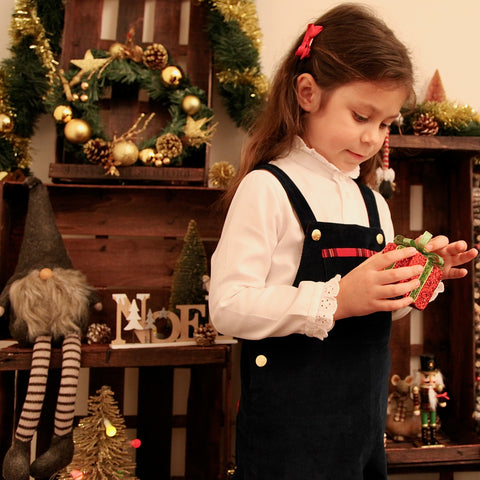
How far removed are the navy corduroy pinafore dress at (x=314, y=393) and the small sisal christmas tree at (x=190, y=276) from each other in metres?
0.47

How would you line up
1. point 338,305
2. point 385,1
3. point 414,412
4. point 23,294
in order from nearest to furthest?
point 338,305, point 23,294, point 414,412, point 385,1

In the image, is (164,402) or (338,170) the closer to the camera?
(338,170)

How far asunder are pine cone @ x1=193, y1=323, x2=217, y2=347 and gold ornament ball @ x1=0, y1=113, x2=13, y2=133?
0.77 meters

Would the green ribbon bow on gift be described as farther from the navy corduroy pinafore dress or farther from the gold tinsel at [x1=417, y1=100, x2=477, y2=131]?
the gold tinsel at [x1=417, y1=100, x2=477, y2=131]

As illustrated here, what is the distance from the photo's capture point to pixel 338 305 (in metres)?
0.72

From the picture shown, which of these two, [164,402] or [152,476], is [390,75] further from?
[152,476]

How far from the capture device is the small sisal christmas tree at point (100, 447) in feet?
3.67

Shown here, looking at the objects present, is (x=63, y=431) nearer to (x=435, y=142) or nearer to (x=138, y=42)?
(x=138, y=42)

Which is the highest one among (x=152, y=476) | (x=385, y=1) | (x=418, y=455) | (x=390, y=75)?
(x=385, y=1)

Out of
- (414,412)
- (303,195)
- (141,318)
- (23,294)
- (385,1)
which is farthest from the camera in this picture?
(385,1)

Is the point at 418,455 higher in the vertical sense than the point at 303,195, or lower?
lower

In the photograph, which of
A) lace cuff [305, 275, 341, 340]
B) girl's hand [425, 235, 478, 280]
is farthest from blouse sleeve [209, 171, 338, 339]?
girl's hand [425, 235, 478, 280]

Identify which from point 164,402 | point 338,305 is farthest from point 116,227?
point 338,305

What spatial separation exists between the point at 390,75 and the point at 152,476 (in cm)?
125
